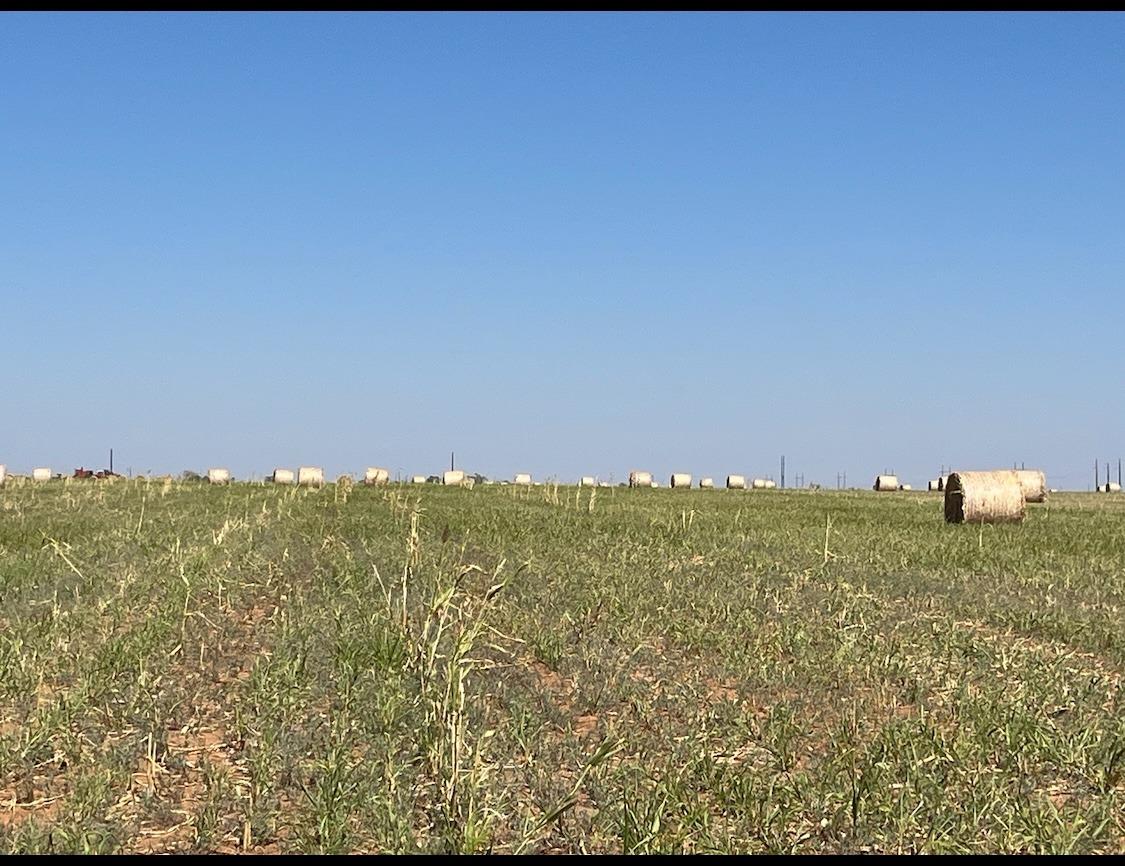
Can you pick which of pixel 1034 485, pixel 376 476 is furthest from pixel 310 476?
pixel 1034 485

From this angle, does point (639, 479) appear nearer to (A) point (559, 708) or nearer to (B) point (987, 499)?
(B) point (987, 499)

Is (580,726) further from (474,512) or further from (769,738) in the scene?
(474,512)

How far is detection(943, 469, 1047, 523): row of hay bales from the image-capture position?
27.8 metres

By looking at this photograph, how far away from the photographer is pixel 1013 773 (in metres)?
6.42

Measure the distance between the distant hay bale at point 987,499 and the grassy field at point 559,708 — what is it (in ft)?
41.9

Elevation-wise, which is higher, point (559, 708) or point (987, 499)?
point (987, 499)

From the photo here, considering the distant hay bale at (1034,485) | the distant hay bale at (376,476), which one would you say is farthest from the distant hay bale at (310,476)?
the distant hay bale at (1034,485)

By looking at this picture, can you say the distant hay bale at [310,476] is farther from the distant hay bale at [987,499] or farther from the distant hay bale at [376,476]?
the distant hay bale at [987,499]

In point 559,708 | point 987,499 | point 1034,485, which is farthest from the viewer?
point 1034,485

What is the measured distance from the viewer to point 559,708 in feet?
24.9

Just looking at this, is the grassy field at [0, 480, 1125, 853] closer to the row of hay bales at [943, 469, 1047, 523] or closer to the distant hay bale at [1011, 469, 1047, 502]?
the row of hay bales at [943, 469, 1047, 523]

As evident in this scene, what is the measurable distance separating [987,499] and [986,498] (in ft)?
0.11

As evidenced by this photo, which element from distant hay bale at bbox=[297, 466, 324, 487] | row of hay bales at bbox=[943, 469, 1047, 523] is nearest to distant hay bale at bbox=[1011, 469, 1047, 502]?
row of hay bales at bbox=[943, 469, 1047, 523]

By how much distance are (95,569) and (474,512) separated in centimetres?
1311
